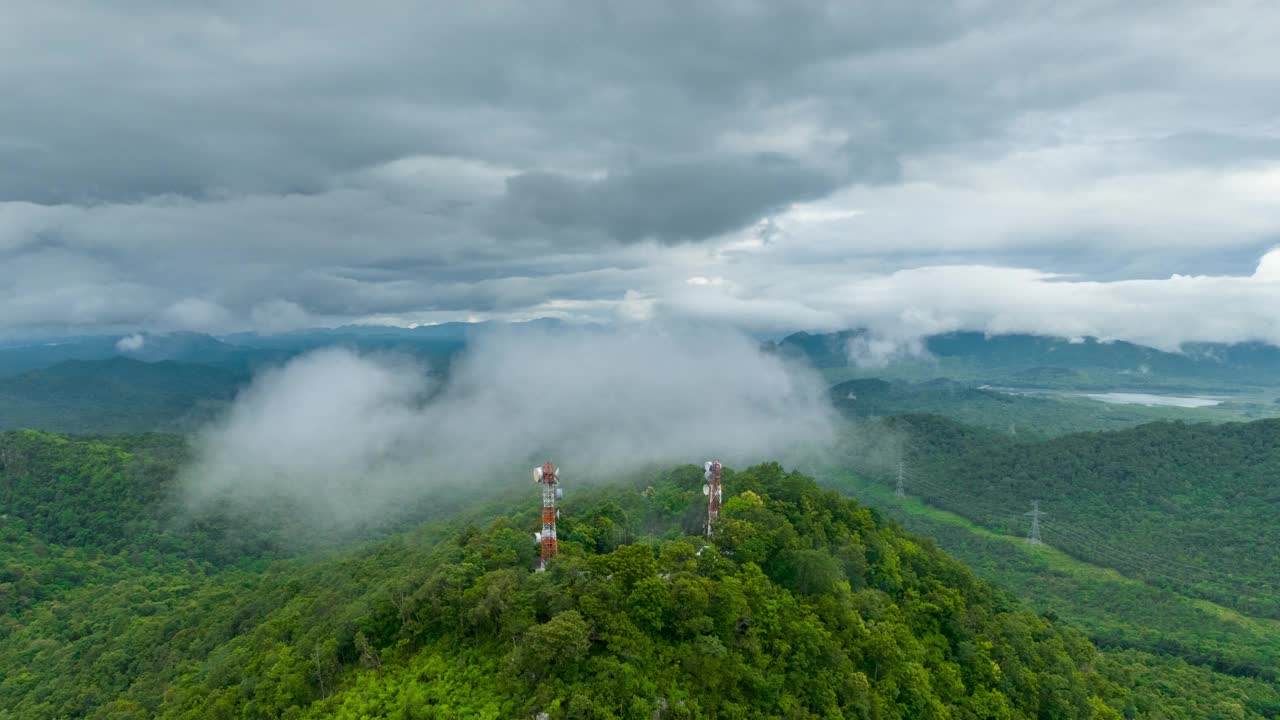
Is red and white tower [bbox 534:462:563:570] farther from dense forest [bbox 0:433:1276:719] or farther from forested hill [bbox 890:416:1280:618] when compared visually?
forested hill [bbox 890:416:1280:618]

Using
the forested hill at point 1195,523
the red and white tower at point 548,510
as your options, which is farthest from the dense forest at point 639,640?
the forested hill at point 1195,523

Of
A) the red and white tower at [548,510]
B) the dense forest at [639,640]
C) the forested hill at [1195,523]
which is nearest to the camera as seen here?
the dense forest at [639,640]

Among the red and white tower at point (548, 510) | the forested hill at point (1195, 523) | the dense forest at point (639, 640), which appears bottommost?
the forested hill at point (1195, 523)

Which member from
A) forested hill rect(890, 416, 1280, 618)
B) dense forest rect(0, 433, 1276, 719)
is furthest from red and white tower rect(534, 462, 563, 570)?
forested hill rect(890, 416, 1280, 618)

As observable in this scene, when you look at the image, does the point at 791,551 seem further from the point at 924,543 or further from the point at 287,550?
the point at 287,550

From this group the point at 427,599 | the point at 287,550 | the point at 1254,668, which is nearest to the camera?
the point at 427,599

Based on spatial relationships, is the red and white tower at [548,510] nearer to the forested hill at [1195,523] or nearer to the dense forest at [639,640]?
the dense forest at [639,640]

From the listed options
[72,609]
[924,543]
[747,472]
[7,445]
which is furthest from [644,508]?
[7,445]
